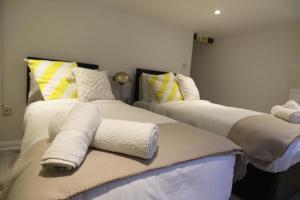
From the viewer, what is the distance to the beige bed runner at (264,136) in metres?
1.60

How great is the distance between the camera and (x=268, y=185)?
171 cm

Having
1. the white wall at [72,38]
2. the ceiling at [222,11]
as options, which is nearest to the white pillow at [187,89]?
the white wall at [72,38]

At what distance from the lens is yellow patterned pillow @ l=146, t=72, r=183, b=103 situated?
3.01m

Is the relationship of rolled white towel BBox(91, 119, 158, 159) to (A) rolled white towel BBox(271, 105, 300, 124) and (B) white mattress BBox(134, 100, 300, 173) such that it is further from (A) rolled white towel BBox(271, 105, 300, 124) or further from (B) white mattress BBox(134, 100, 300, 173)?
(A) rolled white towel BBox(271, 105, 300, 124)

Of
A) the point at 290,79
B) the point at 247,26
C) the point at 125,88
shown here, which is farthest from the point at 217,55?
the point at 125,88

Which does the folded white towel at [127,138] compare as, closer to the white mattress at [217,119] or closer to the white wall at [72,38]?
the white mattress at [217,119]

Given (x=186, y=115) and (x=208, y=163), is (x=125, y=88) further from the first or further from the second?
(x=208, y=163)

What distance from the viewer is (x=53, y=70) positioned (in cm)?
229

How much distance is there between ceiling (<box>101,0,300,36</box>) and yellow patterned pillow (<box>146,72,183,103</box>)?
0.99 metres

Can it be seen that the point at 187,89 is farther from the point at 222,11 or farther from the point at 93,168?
the point at 93,168

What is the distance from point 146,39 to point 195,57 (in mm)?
2062

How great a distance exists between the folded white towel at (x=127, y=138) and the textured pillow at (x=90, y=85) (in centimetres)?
127

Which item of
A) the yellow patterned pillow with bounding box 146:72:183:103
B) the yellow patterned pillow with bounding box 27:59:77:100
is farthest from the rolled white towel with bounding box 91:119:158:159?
the yellow patterned pillow with bounding box 146:72:183:103

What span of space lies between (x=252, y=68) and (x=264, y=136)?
255 centimetres
